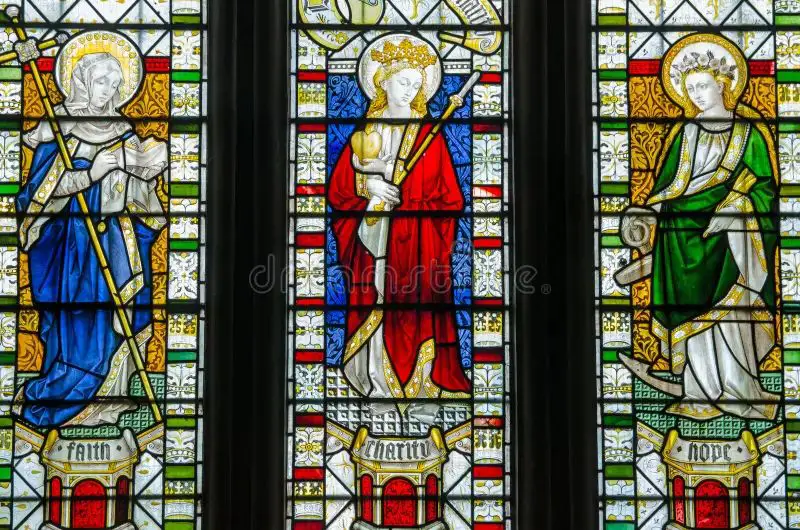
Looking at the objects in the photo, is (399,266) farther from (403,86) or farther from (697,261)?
(697,261)

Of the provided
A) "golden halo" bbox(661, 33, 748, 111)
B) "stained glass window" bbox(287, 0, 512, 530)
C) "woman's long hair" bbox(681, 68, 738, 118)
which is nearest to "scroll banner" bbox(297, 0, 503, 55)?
"stained glass window" bbox(287, 0, 512, 530)

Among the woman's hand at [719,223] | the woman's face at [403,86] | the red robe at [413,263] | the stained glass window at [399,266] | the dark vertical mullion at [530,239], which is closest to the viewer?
the dark vertical mullion at [530,239]

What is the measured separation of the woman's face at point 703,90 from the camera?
6.77m

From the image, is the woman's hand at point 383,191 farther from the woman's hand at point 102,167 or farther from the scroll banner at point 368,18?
the woman's hand at point 102,167

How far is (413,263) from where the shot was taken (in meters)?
6.59

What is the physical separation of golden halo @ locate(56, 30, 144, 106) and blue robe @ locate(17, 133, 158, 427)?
46 centimetres

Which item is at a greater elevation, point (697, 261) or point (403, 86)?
point (403, 86)

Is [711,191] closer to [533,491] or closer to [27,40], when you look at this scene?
[533,491]

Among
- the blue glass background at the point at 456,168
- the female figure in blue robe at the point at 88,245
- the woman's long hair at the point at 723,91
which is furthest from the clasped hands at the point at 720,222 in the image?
the female figure in blue robe at the point at 88,245

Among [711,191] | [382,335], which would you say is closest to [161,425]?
[382,335]

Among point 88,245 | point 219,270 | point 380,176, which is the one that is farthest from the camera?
point 380,176

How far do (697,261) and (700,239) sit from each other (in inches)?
4.2

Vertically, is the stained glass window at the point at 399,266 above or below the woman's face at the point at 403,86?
below

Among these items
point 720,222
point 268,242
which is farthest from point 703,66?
point 268,242
